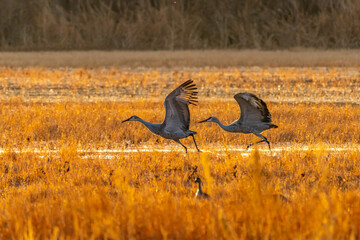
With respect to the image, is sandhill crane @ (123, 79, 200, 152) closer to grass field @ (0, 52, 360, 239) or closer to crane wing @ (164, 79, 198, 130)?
crane wing @ (164, 79, 198, 130)

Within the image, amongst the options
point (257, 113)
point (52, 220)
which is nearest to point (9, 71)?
point (257, 113)

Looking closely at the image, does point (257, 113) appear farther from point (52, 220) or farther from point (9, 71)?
point (9, 71)

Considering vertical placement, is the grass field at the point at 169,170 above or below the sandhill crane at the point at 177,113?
below

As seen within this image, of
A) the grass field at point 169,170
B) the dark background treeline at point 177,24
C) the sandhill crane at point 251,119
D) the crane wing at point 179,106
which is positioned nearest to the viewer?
the grass field at point 169,170

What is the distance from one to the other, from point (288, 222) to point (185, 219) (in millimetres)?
821

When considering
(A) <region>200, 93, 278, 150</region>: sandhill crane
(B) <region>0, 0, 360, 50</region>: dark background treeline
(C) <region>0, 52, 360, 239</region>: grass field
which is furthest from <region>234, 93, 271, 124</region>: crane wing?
(B) <region>0, 0, 360, 50</region>: dark background treeline

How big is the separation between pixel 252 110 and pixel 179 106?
103 centimetres

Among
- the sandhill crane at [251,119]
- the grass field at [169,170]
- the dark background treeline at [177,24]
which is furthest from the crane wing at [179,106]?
the dark background treeline at [177,24]

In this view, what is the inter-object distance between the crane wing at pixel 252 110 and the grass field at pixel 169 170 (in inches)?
21.1

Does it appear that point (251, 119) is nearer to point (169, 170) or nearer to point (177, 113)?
point (177, 113)

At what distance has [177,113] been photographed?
30.1 ft

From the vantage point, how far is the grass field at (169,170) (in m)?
5.39

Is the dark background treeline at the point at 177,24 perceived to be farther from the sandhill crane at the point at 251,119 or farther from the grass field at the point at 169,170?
the sandhill crane at the point at 251,119

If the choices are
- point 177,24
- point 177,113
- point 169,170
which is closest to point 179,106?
point 177,113
